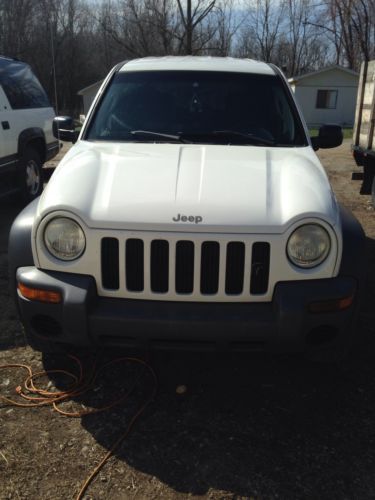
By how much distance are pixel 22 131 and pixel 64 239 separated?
5074 millimetres

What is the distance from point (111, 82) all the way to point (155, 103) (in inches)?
20.6

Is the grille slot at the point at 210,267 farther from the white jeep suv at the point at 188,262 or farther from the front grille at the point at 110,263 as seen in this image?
the front grille at the point at 110,263

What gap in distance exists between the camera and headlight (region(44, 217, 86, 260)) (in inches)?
104

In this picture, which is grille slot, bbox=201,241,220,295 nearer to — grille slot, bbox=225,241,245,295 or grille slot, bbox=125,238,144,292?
grille slot, bbox=225,241,245,295

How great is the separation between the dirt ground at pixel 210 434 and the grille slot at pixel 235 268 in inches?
30.8

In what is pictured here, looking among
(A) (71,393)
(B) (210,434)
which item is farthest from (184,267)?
(A) (71,393)

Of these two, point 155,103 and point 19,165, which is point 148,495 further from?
point 19,165

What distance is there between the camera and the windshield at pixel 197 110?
12.3 ft

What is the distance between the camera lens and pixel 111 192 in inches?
109

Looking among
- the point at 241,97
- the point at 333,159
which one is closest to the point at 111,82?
the point at 241,97

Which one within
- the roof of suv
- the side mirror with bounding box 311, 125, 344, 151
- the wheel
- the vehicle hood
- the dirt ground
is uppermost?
the roof of suv

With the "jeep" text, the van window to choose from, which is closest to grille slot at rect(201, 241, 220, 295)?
the "jeep" text

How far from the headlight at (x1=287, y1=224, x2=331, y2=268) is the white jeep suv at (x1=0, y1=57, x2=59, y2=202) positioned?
5.10 m

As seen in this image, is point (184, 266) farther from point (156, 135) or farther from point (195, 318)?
point (156, 135)
